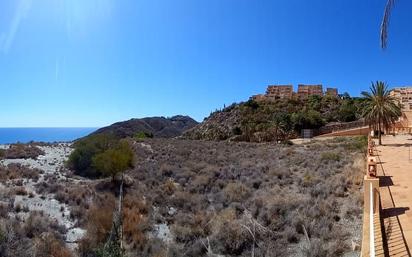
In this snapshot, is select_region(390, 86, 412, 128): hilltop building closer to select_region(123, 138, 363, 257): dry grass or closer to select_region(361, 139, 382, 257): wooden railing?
select_region(123, 138, 363, 257): dry grass

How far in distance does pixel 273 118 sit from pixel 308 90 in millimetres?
45622

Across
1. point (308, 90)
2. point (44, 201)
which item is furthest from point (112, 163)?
point (308, 90)

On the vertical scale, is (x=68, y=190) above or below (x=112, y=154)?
below

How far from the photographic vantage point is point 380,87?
37.7 metres

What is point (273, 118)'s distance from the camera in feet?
213

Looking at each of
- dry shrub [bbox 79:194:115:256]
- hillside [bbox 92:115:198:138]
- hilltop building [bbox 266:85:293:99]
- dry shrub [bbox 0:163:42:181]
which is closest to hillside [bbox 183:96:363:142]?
hilltop building [bbox 266:85:293:99]

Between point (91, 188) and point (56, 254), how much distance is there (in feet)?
35.3

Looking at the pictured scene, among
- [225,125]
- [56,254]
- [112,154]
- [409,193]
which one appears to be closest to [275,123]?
[225,125]

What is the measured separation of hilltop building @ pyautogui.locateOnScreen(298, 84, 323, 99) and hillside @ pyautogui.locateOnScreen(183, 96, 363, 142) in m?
9.77

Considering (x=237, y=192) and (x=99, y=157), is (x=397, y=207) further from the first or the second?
(x=99, y=157)

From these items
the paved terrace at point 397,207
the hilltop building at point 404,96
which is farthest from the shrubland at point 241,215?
the hilltop building at point 404,96

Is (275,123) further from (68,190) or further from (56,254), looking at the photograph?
(56,254)

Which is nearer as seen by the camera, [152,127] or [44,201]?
[44,201]

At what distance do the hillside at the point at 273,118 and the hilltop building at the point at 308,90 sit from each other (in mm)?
9769
